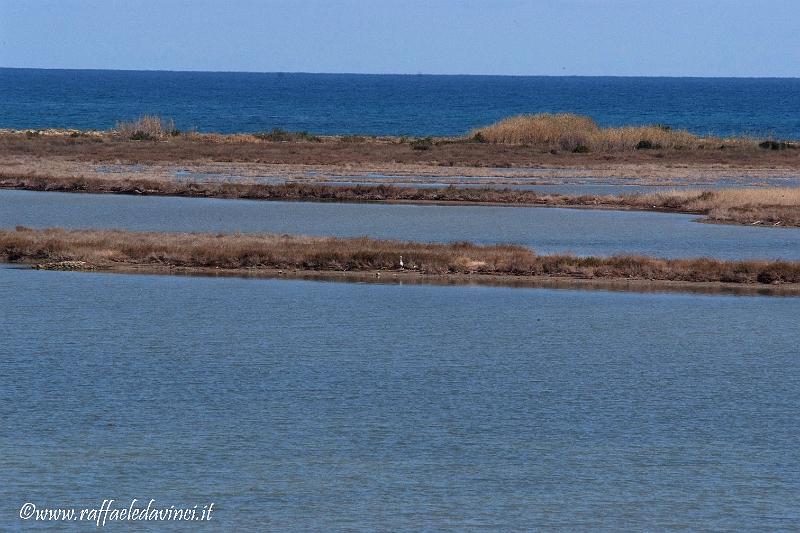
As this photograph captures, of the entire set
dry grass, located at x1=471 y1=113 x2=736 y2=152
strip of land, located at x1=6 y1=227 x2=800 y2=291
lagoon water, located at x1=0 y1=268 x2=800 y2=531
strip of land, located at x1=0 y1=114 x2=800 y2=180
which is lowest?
lagoon water, located at x1=0 y1=268 x2=800 y2=531

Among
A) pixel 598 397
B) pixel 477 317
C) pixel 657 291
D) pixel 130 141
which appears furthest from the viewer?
pixel 130 141

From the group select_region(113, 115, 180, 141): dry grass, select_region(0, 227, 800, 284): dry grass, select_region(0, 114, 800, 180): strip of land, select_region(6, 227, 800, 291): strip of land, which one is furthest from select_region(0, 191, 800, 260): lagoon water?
select_region(113, 115, 180, 141): dry grass

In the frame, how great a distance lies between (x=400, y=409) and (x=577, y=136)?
66196 mm

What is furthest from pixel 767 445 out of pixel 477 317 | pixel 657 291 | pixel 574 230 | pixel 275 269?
pixel 574 230

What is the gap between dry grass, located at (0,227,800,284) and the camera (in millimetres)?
34094

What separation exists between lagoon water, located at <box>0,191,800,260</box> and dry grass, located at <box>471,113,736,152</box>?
32.8m

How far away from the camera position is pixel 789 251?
39031 millimetres

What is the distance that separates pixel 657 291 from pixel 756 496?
1703 centimetres

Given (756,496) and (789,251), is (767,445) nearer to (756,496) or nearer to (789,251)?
(756,496)

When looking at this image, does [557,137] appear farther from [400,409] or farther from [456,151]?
[400,409]

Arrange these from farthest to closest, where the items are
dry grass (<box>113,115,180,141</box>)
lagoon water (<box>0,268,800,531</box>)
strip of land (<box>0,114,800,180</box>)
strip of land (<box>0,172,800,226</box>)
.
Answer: dry grass (<box>113,115,180,141</box>)
strip of land (<box>0,114,800,180</box>)
strip of land (<box>0,172,800,226</box>)
lagoon water (<box>0,268,800,531</box>)

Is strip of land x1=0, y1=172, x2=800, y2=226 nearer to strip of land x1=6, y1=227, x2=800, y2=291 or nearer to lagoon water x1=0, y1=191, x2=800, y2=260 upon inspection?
lagoon water x1=0, y1=191, x2=800, y2=260

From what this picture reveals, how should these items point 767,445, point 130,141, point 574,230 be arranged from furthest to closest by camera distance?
point 130,141
point 574,230
point 767,445

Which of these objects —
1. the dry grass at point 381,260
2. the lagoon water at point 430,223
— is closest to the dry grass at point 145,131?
the lagoon water at point 430,223
